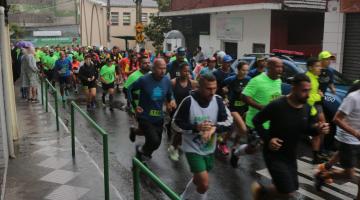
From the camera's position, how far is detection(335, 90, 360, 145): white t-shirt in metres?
5.60

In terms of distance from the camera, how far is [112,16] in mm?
50250

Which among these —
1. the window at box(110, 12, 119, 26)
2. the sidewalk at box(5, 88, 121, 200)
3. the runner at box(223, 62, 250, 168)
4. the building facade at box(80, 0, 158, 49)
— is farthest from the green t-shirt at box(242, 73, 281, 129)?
the window at box(110, 12, 119, 26)

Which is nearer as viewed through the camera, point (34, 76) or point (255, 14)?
point (34, 76)

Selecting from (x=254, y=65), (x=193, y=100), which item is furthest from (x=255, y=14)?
(x=193, y=100)

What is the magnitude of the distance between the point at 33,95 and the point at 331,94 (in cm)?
951

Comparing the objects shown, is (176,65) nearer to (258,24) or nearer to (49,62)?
(49,62)

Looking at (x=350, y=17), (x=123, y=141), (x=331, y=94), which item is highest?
(x=350, y=17)

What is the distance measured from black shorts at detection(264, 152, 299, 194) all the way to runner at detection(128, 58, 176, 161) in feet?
9.02

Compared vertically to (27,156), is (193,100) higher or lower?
higher

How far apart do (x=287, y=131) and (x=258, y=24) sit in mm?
16698

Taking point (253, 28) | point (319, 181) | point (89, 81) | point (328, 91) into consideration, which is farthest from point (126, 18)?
point (319, 181)

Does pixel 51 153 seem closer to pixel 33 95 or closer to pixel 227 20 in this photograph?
pixel 33 95

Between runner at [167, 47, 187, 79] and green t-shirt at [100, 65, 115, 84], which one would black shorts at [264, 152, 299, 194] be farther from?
green t-shirt at [100, 65, 115, 84]

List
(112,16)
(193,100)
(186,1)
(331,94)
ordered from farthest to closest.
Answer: (112,16) < (186,1) < (331,94) < (193,100)
